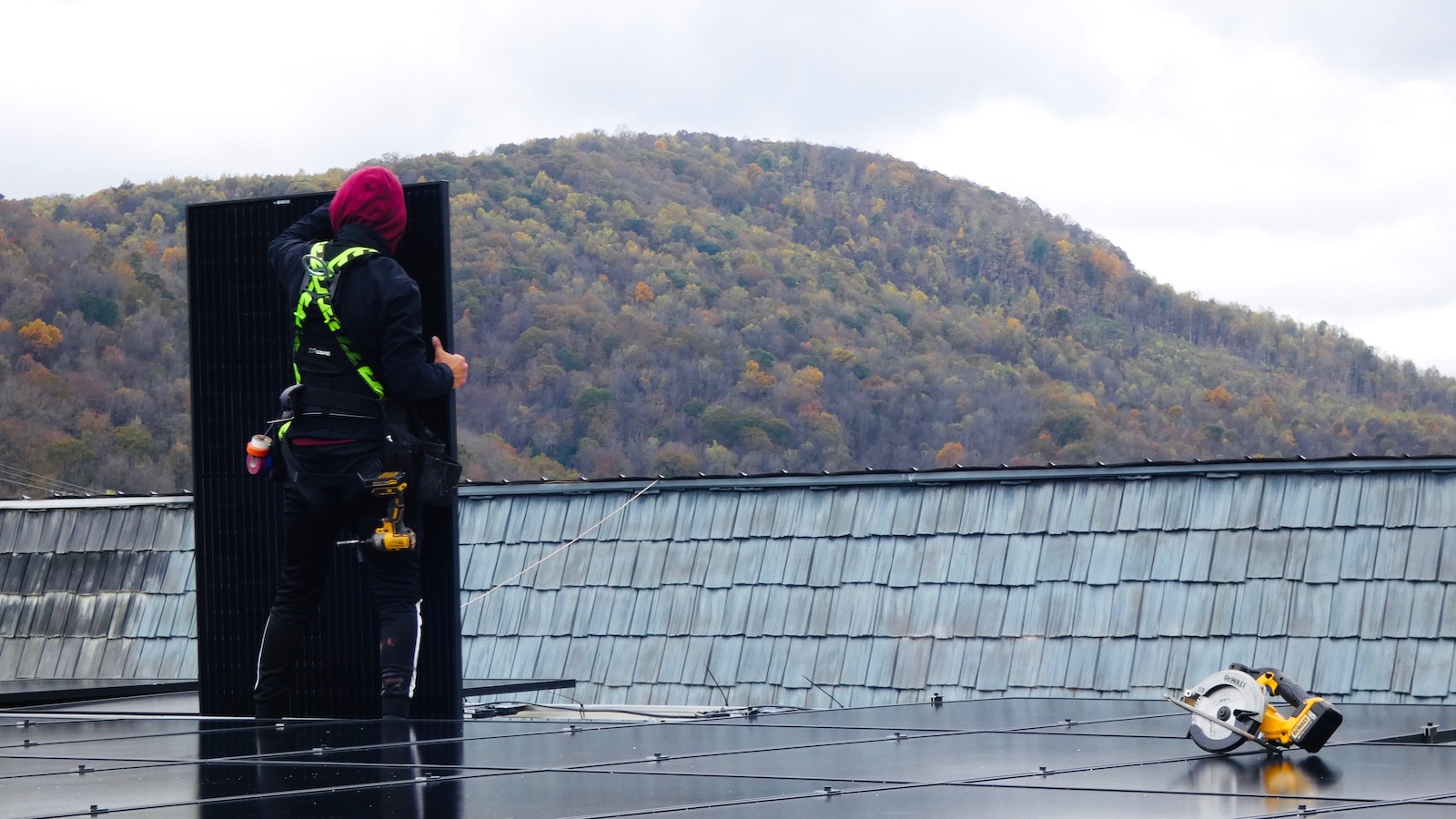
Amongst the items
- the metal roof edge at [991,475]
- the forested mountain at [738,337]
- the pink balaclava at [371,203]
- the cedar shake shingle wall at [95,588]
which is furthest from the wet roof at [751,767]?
the forested mountain at [738,337]

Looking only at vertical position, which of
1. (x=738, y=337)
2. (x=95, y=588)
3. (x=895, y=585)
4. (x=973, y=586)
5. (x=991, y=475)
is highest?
(x=738, y=337)

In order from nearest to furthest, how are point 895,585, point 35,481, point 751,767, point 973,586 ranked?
1. point 751,767
2. point 973,586
3. point 895,585
4. point 35,481

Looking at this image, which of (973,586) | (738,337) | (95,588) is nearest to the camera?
(973,586)

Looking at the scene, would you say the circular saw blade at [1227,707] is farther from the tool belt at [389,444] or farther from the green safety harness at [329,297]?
the green safety harness at [329,297]

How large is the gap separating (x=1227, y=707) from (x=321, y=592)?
3330 millimetres

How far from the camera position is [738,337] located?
56156 millimetres

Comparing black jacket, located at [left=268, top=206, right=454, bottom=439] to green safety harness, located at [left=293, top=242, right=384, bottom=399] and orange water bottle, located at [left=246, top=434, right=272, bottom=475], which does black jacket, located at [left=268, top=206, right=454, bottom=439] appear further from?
orange water bottle, located at [left=246, top=434, right=272, bottom=475]

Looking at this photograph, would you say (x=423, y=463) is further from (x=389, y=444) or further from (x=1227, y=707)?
(x=1227, y=707)

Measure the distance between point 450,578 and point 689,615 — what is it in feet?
31.5

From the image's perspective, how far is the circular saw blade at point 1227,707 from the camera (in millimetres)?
4000

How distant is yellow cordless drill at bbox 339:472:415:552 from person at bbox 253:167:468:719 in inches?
1.1

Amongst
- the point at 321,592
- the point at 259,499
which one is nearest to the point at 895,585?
the point at 259,499

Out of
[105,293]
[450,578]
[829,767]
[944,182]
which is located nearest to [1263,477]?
[450,578]

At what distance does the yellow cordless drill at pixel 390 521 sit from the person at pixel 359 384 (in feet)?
0.09
